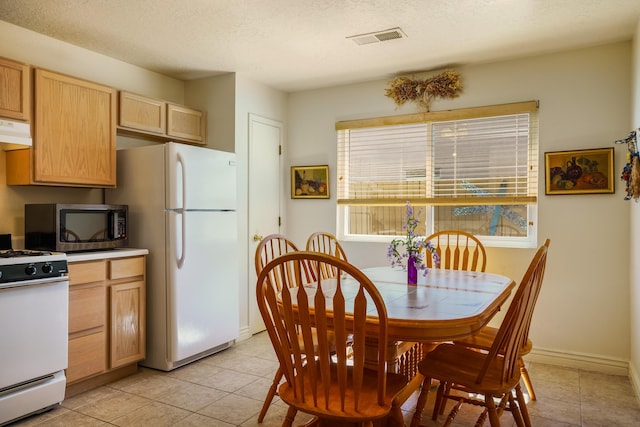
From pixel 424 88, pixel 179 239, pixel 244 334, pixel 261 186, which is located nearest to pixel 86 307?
pixel 179 239

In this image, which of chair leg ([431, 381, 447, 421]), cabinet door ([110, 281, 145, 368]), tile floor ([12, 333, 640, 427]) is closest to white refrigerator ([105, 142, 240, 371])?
cabinet door ([110, 281, 145, 368])

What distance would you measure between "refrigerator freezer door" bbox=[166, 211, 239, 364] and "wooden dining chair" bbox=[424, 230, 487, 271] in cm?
158

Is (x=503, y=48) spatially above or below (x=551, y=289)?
above

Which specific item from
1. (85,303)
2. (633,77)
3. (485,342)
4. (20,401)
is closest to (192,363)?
(85,303)

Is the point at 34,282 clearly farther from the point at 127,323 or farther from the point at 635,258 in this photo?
the point at 635,258

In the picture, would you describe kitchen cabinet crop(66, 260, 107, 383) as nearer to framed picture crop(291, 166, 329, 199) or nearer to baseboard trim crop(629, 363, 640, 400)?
framed picture crop(291, 166, 329, 199)

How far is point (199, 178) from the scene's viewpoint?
3.35 meters

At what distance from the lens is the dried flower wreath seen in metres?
3.72

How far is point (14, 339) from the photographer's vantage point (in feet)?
7.73

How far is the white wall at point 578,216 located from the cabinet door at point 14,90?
123 inches

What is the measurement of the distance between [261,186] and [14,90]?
80.9 inches

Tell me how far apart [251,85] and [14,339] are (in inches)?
107

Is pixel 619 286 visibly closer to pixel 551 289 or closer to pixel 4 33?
pixel 551 289

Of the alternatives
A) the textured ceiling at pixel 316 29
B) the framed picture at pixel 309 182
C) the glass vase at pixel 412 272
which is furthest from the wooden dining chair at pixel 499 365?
the framed picture at pixel 309 182
